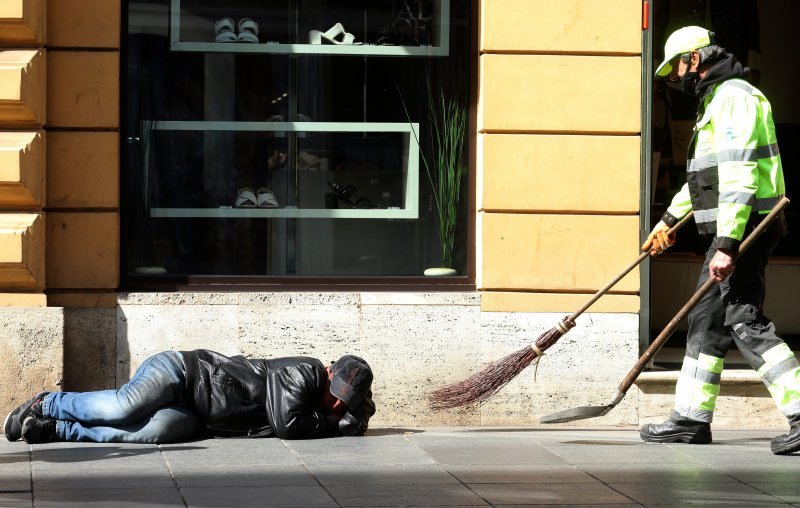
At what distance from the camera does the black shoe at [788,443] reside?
6.37 m

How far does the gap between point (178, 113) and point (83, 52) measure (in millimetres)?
746

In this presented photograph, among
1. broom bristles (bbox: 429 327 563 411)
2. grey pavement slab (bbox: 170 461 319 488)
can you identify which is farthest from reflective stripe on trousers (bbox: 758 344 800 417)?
grey pavement slab (bbox: 170 461 319 488)

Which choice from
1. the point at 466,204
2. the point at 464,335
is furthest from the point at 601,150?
the point at 464,335

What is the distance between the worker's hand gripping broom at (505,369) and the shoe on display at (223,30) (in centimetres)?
259

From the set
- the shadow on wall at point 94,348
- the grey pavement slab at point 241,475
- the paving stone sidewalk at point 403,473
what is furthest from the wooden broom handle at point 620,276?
the shadow on wall at point 94,348

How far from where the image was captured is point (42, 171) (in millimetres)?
7195

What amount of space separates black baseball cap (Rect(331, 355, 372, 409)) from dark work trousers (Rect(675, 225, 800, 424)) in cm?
170

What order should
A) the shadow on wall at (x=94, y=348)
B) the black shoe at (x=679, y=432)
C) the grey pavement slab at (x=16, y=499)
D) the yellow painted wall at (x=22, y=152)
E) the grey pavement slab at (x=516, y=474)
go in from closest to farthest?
the grey pavement slab at (x=16, y=499)
the grey pavement slab at (x=516, y=474)
the black shoe at (x=679, y=432)
the yellow painted wall at (x=22, y=152)
the shadow on wall at (x=94, y=348)

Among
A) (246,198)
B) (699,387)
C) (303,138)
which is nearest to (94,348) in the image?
(246,198)

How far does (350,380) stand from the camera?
21.6ft

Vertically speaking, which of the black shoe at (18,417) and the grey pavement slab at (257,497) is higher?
the black shoe at (18,417)

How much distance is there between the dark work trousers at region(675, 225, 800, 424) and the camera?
250 inches

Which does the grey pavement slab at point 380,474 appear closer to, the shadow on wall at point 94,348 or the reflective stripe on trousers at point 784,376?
the reflective stripe on trousers at point 784,376

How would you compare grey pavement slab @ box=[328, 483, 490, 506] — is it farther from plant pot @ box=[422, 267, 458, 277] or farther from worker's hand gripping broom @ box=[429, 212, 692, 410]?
plant pot @ box=[422, 267, 458, 277]
